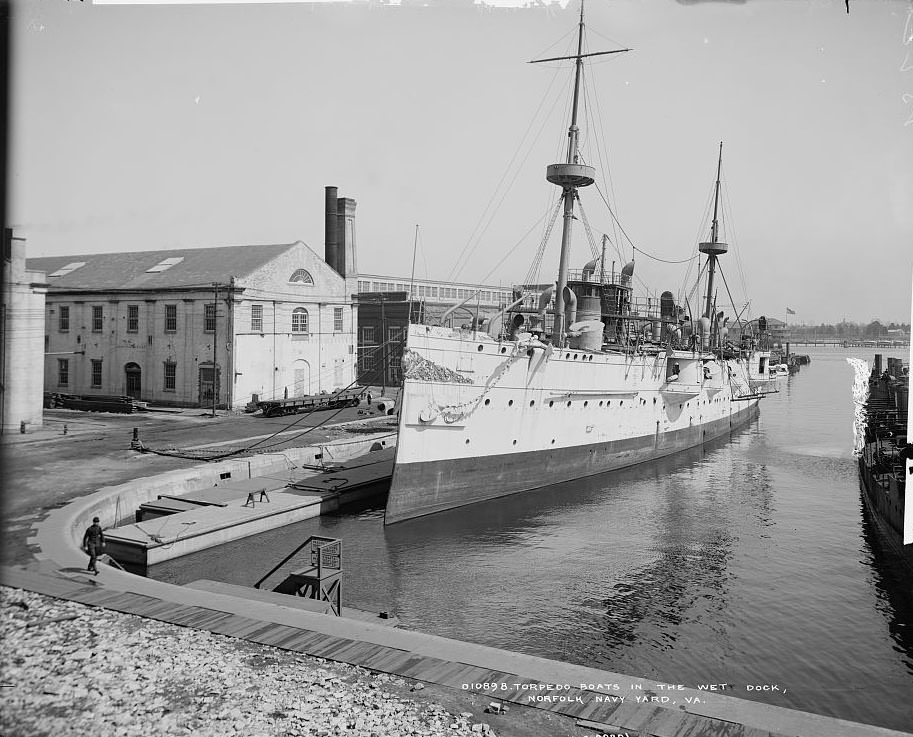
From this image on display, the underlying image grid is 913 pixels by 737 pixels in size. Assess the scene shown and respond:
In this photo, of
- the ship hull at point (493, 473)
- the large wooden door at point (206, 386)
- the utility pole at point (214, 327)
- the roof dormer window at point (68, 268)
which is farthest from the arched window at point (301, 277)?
the ship hull at point (493, 473)

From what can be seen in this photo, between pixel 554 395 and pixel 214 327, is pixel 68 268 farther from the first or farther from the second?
pixel 554 395

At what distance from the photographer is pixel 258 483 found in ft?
63.0

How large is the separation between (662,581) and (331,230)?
29087mm

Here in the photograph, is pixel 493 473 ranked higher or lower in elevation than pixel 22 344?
lower

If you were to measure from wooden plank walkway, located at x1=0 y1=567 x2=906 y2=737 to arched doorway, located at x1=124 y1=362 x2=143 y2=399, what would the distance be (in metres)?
24.6

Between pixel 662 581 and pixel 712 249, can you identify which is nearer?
pixel 662 581

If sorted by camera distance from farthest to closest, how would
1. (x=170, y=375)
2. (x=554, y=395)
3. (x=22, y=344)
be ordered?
(x=170, y=375) < (x=22, y=344) < (x=554, y=395)

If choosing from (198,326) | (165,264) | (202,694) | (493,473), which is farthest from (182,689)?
(165,264)

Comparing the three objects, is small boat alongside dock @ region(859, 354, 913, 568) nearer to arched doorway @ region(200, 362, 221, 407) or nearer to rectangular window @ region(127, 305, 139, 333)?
arched doorway @ region(200, 362, 221, 407)

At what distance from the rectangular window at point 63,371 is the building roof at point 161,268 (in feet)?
11.9

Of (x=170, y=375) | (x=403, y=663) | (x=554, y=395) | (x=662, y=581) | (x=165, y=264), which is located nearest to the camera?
(x=403, y=663)

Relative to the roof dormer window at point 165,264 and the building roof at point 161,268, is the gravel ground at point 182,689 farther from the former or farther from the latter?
the roof dormer window at point 165,264

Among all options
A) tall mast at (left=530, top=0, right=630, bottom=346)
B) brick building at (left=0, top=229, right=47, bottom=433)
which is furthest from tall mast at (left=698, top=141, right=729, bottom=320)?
brick building at (left=0, top=229, right=47, bottom=433)

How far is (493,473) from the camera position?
19766 millimetres
